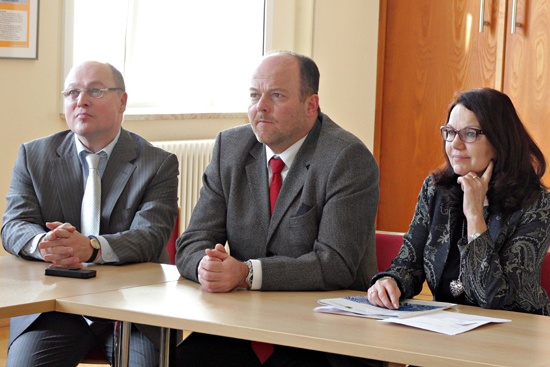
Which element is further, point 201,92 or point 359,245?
point 201,92

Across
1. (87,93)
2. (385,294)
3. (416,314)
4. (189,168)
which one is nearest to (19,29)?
(87,93)

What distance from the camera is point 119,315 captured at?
5.86 ft

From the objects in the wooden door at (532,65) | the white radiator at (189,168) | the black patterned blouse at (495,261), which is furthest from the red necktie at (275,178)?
the wooden door at (532,65)

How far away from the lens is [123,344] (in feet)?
6.26

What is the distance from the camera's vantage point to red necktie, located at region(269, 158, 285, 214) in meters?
2.35

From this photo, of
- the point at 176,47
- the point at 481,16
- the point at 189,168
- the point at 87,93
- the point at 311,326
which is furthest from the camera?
the point at 481,16

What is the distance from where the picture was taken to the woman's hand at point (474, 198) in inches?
80.7

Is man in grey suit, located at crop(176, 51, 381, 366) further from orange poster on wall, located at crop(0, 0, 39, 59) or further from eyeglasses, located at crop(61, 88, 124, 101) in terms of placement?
orange poster on wall, located at crop(0, 0, 39, 59)

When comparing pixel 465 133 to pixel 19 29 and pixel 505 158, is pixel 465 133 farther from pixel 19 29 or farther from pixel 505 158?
pixel 19 29

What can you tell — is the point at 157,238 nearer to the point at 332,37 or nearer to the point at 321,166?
the point at 321,166

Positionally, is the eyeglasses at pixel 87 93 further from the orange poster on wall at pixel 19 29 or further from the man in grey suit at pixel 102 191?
the orange poster on wall at pixel 19 29

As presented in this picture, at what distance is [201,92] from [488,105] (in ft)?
10.5

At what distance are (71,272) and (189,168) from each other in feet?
8.43

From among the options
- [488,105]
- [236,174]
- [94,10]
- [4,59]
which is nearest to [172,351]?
[236,174]
